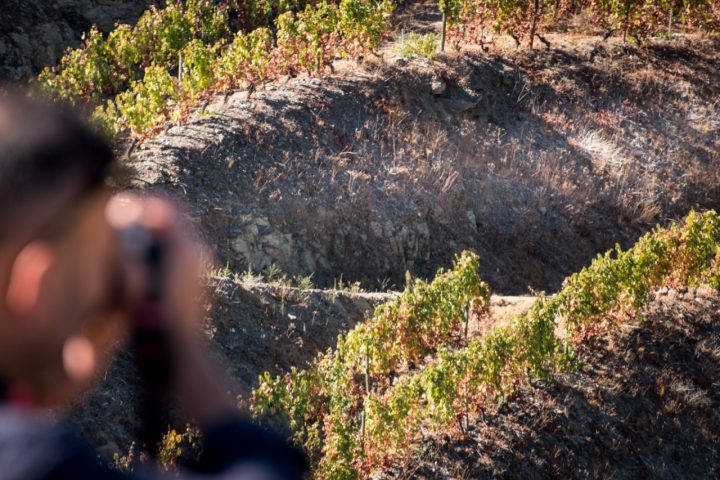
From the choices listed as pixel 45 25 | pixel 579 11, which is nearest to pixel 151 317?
pixel 45 25

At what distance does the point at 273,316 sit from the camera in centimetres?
890

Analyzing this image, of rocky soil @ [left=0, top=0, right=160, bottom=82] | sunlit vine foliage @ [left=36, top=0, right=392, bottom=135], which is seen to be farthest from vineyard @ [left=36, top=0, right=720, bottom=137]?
rocky soil @ [left=0, top=0, right=160, bottom=82]

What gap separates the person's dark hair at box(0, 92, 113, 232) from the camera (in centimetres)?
→ 108

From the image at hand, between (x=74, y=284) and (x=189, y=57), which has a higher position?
(x=74, y=284)

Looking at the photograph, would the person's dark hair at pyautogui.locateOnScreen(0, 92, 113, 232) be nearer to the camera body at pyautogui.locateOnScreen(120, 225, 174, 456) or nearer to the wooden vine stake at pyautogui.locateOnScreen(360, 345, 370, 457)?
the camera body at pyautogui.locateOnScreen(120, 225, 174, 456)

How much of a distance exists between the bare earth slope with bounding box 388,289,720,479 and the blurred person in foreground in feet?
20.2

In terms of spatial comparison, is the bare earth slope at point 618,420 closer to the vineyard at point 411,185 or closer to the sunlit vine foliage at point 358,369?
the vineyard at point 411,185

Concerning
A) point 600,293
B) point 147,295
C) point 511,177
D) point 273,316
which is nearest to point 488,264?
point 511,177

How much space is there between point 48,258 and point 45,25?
17681 millimetres

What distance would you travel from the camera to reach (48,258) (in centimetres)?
107

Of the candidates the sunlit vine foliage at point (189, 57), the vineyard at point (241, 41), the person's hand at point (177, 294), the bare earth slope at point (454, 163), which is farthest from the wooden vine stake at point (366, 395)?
the person's hand at point (177, 294)

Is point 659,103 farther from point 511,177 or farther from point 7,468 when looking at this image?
point 7,468

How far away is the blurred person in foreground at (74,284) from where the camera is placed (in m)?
1.06

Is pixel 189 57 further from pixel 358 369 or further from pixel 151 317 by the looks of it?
pixel 151 317
